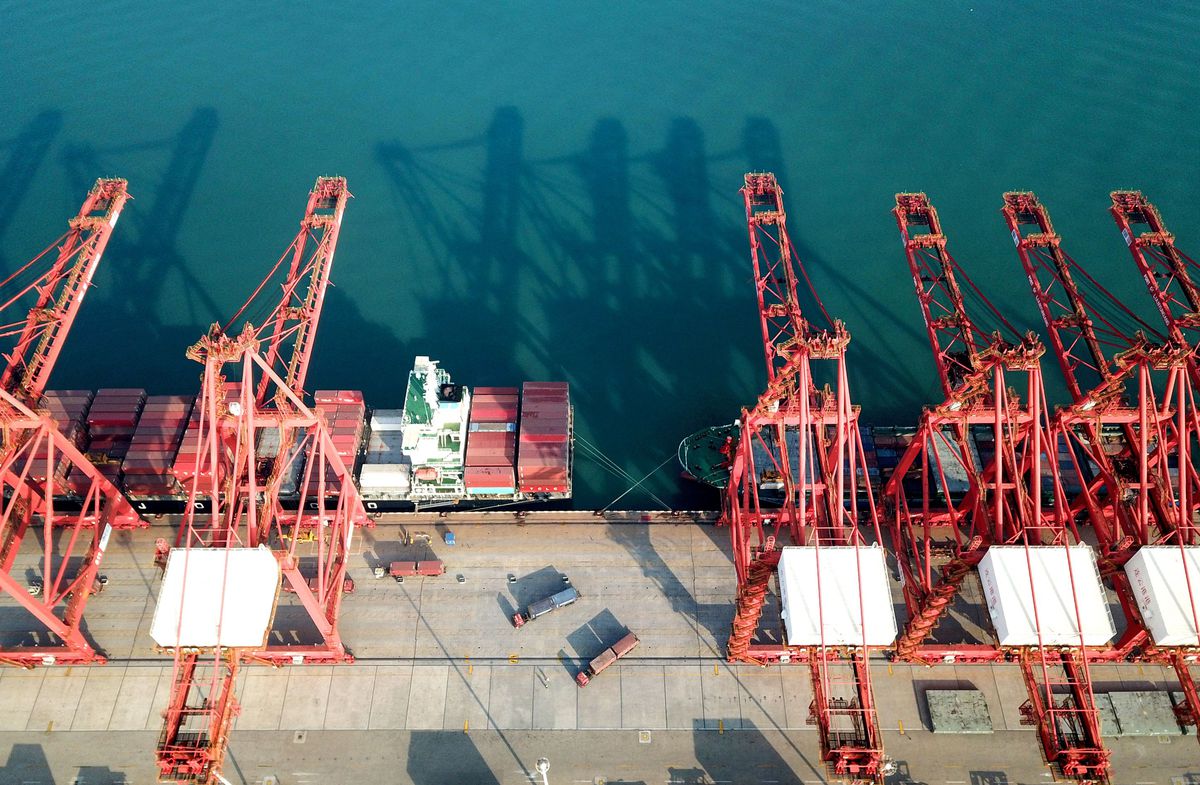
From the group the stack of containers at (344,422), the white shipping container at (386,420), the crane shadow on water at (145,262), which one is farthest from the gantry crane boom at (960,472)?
the crane shadow on water at (145,262)

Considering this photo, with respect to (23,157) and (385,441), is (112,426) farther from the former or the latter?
(23,157)

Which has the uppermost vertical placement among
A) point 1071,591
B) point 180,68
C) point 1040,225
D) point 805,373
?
point 180,68

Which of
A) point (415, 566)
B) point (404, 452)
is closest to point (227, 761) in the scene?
point (415, 566)

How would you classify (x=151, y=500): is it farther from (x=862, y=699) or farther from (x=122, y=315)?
(x=862, y=699)

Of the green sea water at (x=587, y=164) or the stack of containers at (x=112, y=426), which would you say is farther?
the green sea water at (x=587, y=164)

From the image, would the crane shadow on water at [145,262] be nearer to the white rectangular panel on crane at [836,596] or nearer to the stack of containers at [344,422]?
the stack of containers at [344,422]

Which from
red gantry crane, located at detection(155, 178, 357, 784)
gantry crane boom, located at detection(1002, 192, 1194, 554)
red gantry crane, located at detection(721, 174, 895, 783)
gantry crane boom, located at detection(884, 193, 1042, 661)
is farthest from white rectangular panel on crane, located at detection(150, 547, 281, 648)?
gantry crane boom, located at detection(1002, 192, 1194, 554)
